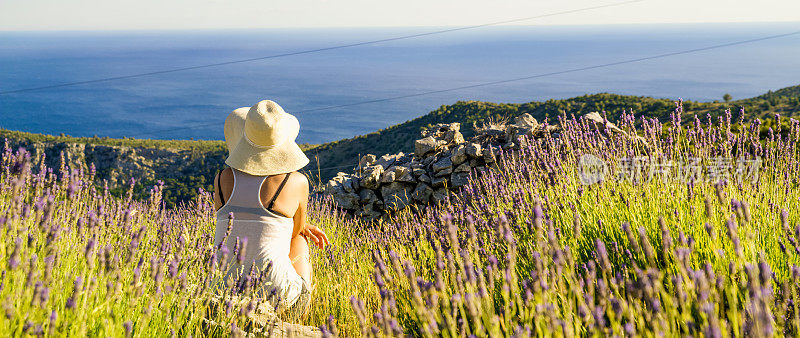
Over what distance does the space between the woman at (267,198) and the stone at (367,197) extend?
156 inches

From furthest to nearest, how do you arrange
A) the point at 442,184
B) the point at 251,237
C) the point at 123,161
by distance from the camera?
the point at 123,161
the point at 442,184
the point at 251,237

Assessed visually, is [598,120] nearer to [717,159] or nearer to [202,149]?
[717,159]

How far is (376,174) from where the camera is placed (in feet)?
21.5

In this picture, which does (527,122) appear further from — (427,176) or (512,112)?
(512,112)

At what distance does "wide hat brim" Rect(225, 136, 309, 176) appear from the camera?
243 centimetres

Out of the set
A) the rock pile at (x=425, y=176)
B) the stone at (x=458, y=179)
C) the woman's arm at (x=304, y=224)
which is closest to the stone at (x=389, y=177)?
the rock pile at (x=425, y=176)

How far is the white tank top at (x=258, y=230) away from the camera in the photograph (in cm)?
239

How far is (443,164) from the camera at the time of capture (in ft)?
21.0

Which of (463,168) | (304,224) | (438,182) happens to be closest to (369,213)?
(438,182)

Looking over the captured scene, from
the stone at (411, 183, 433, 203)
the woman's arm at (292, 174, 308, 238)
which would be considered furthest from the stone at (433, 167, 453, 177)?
the woman's arm at (292, 174, 308, 238)

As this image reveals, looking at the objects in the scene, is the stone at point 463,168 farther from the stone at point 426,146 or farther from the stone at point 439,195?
the stone at point 426,146

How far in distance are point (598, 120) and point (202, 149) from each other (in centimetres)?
3546

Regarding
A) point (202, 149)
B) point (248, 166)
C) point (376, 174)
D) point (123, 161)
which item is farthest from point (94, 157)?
point (248, 166)

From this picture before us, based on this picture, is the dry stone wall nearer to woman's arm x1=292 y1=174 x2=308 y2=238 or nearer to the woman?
woman's arm x1=292 y1=174 x2=308 y2=238
